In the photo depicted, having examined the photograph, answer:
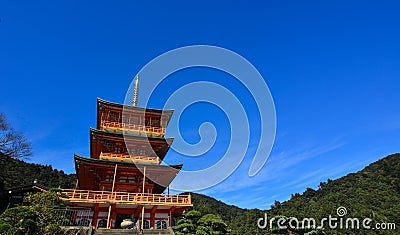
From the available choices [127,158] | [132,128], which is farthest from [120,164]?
[132,128]

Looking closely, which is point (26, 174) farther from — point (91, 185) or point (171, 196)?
point (171, 196)

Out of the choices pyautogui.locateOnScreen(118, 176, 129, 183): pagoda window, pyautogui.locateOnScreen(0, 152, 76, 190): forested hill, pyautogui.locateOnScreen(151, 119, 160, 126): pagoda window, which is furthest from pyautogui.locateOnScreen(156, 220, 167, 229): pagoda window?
pyautogui.locateOnScreen(0, 152, 76, 190): forested hill

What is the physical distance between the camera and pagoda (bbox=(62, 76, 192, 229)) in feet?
66.5

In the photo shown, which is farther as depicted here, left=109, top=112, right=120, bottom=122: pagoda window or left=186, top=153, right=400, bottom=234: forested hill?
left=186, top=153, right=400, bottom=234: forested hill

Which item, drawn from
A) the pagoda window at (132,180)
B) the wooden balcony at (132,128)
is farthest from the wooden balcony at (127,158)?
the wooden balcony at (132,128)

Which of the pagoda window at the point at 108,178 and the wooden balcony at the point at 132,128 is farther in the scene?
the wooden balcony at the point at 132,128

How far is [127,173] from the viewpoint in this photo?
24.0 metres

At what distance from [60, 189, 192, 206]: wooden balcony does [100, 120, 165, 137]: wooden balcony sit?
22.1 feet

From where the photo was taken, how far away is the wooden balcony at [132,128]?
26.0 m

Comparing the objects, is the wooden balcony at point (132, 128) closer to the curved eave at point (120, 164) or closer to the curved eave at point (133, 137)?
the curved eave at point (133, 137)

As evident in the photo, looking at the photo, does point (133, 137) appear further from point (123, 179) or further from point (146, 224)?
point (146, 224)

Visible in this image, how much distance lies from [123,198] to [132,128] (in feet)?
26.2

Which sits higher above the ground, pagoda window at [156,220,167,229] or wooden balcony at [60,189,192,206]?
wooden balcony at [60,189,192,206]

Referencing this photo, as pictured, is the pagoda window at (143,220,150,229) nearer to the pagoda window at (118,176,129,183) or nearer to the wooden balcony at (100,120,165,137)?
the pagoda window at (118,176,129,183)
